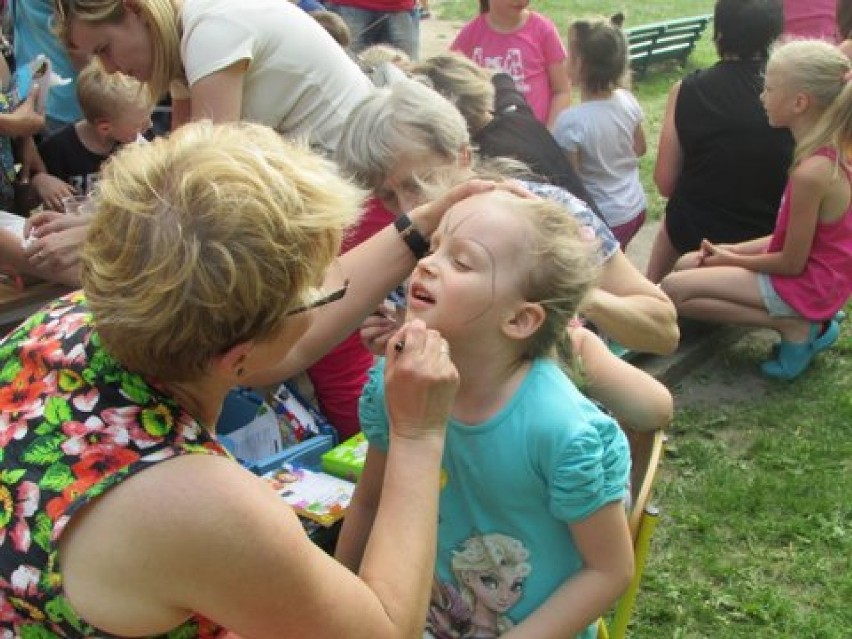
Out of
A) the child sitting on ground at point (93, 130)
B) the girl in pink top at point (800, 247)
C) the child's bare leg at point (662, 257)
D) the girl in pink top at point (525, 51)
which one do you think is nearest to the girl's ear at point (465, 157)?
the child sitting on ground at point (93, 130)

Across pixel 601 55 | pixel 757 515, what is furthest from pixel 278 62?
pixel 757 515

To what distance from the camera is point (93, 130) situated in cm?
398

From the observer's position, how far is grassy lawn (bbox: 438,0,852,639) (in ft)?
9.26

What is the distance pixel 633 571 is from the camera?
1770 millimetres

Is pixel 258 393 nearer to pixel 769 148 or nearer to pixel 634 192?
pixel 634 192

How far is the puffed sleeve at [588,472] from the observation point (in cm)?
160

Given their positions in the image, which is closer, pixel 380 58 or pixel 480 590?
pixel 480 590

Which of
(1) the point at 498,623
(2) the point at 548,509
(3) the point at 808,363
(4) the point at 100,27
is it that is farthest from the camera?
(3) the point at 808,363

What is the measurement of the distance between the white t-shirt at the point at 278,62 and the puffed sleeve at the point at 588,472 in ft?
4.95

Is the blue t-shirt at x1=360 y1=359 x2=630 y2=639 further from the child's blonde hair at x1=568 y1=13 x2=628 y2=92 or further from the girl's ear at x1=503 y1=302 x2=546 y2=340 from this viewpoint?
the child's blonde hair at x1=568 y1=13 x2=628 y2=92

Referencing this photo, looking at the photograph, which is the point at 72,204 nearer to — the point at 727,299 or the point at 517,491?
the point at 517,491

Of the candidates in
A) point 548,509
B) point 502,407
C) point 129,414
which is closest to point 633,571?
point 548,509

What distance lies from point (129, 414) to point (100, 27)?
6.00 feet

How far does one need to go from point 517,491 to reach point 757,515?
1889mm
